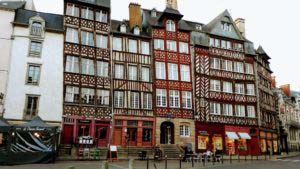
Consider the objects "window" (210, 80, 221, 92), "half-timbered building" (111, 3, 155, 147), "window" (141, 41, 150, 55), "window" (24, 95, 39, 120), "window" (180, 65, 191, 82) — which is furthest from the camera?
"window" (210, 80, 221, 92)

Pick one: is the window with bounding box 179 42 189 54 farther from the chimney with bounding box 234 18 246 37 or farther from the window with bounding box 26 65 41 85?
the window with bounding box 26 65 41 85

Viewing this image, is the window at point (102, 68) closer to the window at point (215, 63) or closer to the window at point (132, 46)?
the window at point (132, 46)

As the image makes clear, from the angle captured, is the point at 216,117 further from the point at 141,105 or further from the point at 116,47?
the point at 116,47

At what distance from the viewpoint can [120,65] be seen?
24984 mm

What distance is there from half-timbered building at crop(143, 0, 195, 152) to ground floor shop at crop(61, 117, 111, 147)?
164 inches

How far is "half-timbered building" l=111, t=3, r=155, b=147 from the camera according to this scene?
24.0 m

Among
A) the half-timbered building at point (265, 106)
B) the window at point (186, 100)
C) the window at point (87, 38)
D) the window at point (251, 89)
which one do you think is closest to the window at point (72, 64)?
the window at point (87, 38)

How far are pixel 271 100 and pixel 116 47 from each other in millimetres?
19804

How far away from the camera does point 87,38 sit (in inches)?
963

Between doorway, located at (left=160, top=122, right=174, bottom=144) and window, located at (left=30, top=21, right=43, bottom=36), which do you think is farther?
doorway, located at (left=160, top=122, right=174, bottom=144)

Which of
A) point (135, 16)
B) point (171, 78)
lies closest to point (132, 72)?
point (171, 78)

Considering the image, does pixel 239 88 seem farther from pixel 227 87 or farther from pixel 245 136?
pixel 245 136

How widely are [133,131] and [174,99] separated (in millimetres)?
4397

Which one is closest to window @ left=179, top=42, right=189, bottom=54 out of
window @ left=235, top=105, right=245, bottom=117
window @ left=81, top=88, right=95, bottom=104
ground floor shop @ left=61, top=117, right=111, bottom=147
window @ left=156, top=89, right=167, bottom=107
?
window @ left=156, top=89, right=167, bottom=107
